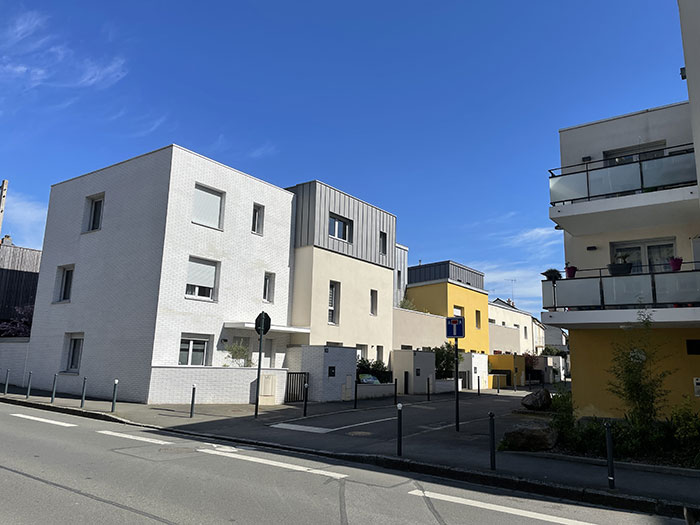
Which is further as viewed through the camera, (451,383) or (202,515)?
(451,383)

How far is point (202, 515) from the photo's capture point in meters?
5.39

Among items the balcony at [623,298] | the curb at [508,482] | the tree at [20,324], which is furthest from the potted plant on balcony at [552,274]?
the tree at [20,324]

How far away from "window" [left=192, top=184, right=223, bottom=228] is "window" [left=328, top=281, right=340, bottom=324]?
21.7 feet

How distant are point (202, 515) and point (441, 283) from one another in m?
30.3

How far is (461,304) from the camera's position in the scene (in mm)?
35938

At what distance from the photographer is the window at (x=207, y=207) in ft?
65.0

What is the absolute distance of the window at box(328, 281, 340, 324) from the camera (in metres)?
24.4

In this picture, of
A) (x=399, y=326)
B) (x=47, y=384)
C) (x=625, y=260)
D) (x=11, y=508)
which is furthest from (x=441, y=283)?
(x=11, y=508)

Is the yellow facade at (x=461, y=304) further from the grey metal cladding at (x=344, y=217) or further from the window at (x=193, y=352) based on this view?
the window at (x=193, y=352)

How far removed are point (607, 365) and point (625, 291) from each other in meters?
2.34

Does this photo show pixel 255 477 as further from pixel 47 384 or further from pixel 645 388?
pixel 47 384

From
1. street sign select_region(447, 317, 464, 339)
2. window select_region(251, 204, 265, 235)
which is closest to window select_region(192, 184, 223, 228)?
window select_region(251, 204, 265, 235)

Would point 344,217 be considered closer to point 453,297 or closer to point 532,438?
point 453,297

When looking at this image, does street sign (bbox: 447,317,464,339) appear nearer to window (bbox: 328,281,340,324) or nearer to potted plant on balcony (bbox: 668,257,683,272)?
potted plant on balcony (bbox: 668,257,683,272)
